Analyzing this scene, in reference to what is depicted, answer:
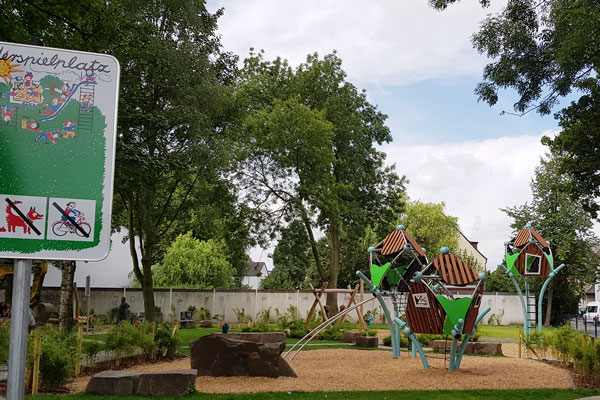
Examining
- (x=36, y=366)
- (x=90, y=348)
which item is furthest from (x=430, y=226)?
(x=36, y=366)

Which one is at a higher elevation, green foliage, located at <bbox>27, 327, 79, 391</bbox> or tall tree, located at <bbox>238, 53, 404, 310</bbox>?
tall tree, located at <bbox>238, 53, 404, 310</bbox>

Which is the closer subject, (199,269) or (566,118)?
(566,118)

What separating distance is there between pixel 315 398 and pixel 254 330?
12.2 meters

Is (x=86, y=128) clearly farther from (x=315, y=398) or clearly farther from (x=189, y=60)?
(x=189, y=60)

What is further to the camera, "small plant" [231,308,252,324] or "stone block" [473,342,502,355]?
"small plant" [231,308,252,324]

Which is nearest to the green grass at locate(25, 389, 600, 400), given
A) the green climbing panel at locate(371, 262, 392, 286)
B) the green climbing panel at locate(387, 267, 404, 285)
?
the green climbing panel at locate(371, 262, 392, 286)

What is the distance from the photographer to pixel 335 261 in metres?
32.2

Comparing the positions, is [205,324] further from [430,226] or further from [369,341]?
[430,226]

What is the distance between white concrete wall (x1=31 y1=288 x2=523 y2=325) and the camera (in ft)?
105

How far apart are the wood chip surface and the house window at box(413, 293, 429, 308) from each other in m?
1.43

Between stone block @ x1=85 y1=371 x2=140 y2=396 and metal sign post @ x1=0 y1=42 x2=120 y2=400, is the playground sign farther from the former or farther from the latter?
stone block @ x1=85 y1=371 x2=140 y2=396

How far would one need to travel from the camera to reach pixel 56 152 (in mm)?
2625

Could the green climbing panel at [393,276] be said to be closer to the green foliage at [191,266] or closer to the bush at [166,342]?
the bush at [166,342]

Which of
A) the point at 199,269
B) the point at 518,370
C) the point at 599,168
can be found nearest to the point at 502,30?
the point at 599,168
